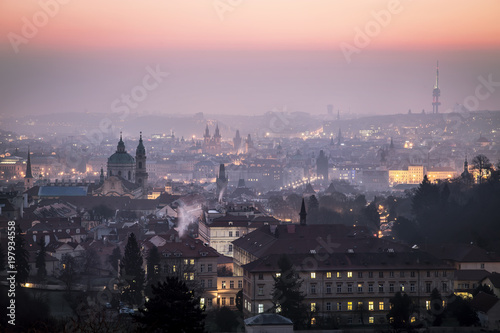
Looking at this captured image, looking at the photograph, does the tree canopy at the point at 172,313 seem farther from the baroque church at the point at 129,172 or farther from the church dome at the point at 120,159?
the church dome at the point at 120,159

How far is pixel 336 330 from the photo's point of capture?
1436 inches

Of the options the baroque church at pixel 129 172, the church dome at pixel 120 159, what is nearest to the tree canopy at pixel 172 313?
the baroque church at pixel 129 172

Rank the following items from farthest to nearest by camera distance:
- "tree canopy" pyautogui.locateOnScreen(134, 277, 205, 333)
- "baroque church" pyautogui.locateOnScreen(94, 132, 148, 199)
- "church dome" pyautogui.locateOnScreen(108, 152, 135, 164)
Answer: "church dome" pyautogui.locateOnScreen(108, 152, 135, 164) < "baroque church" pyautogui.locateOnScreen(94, 132, 148, 199) < "tree canopy" pyautogui.locateOnScreen(134, 277, 205, 333)

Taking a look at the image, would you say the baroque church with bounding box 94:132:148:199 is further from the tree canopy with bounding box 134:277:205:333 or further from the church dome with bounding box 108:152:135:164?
the tree canopy with bounding box 134:277:205:333

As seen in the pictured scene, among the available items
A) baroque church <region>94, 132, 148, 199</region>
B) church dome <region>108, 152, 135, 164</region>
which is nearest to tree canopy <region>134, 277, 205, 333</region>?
baroque church <region>94, 132, 148, 199</region>

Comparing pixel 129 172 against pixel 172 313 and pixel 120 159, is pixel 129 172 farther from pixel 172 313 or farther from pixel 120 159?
pixel 172 313

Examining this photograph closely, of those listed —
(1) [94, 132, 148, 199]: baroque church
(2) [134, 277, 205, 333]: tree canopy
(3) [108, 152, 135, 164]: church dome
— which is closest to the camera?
(2) [134, 277, 205, 333]: tree canopy

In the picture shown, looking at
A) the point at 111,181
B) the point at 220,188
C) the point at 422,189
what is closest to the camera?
the point at 422,189

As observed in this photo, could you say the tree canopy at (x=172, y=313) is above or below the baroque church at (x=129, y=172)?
below

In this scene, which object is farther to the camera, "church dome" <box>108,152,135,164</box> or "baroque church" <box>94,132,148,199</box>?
"church dome" <box>108,152,135,164</box>

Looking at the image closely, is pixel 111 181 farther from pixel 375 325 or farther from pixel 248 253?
pixel 375 325

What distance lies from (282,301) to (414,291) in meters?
5.95

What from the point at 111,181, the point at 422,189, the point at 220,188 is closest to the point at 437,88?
the point at 220,188

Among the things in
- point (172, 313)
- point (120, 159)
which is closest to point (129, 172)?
point (120, 159)
